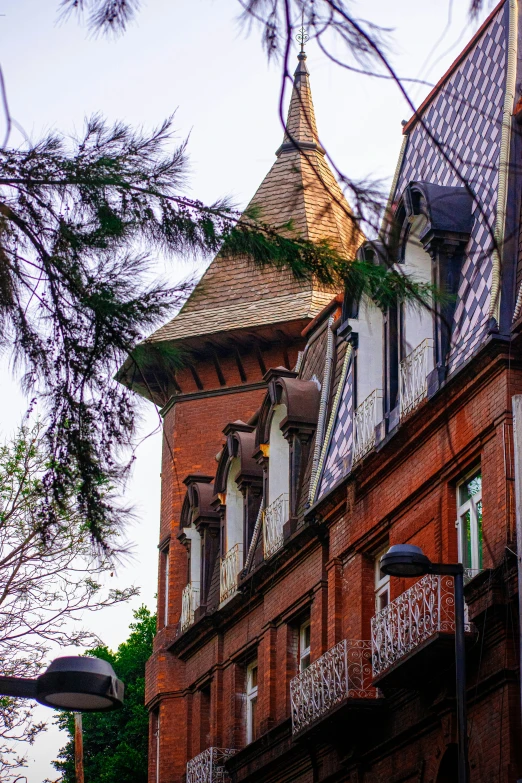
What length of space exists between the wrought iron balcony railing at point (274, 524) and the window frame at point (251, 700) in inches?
102

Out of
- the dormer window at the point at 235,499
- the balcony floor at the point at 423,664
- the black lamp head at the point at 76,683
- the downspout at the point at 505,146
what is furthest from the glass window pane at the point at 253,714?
the black lamp head at the point at 76,683

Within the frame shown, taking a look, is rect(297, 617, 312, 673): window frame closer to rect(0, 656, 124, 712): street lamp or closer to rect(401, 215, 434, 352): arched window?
rect(401, 215, 434, 352): arched window

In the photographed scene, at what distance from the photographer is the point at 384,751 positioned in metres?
20.5

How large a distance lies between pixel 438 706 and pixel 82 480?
1027 centimetres

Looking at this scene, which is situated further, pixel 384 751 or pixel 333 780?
pixel 333 780

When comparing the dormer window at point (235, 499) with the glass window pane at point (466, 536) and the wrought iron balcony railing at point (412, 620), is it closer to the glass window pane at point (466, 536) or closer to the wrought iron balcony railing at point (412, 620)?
the wrought iron balcony railing at point (412, 620)

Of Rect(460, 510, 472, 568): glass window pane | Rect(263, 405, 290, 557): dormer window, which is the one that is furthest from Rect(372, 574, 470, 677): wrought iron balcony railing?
Rect(263, 405, 290, 557): dormer window

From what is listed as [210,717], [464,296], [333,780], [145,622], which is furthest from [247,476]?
[145,622]

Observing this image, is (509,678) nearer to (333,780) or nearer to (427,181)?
(333,780)

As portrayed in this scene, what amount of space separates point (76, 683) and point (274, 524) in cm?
1737

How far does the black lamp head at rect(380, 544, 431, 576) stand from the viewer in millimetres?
15750

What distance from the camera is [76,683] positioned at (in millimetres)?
9070

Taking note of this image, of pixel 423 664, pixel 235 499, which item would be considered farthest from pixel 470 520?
pixel 235 499

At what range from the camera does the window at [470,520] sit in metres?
18.9
